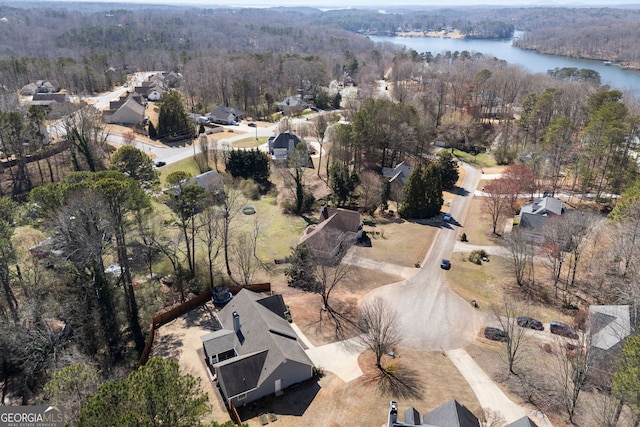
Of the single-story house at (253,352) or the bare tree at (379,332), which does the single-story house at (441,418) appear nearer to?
the bare tree at (379,332)

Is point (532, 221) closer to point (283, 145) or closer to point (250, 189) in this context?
point (250, 189)

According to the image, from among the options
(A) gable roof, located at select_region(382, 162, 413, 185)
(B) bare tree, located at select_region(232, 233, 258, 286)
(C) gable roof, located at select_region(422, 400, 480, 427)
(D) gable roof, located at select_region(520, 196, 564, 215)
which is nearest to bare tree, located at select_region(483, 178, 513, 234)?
(D) gable roof, located at select_region(520, 196, 564, 215)

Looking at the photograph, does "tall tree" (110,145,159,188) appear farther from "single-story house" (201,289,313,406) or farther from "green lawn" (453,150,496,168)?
"green lawn" (453,150,496,168)

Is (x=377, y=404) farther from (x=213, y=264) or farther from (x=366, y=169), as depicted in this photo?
(x=366, y=169)

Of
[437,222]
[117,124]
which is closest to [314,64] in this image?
[117,124]

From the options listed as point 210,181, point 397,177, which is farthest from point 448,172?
point 210,181

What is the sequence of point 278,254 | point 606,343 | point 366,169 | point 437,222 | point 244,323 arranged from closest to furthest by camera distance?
point 606,343 < point 244,323 < point 278,254 < point 437,222 < point 366,169

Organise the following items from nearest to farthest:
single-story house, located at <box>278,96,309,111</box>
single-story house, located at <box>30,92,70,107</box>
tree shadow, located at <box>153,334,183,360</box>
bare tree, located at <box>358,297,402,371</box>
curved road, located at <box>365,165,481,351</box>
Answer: bare tree, located at <box>358,297,402,371</box> → tree shadow, located at <box>153,334,183,360</box> → curved road, located at <box>365,165,481,351</box> → single-story house, located at <box>30,92,70,107</box> → single-story house, located at <box>278,96,309,111</box>
